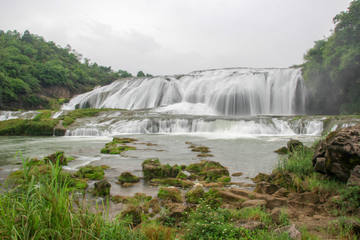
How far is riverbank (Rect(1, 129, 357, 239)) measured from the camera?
2.56 meters

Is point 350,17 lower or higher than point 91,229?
higher

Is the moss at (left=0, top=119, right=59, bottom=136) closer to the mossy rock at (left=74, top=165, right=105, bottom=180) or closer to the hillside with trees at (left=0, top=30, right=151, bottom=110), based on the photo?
the mossy rock at (left=74, top=165, right=105, bottom=180)

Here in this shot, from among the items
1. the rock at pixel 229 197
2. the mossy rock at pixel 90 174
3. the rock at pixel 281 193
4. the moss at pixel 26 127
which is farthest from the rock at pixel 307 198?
the moss at pixel 26 127

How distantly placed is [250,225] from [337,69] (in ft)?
104

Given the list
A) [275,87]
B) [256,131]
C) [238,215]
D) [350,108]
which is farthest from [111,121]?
[350,108]

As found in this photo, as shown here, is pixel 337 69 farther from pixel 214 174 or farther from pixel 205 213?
pixel 205 213

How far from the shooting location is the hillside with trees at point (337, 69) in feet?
90.4

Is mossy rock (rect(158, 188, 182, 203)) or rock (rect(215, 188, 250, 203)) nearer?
rock (rect(215, 188, 250, 203))

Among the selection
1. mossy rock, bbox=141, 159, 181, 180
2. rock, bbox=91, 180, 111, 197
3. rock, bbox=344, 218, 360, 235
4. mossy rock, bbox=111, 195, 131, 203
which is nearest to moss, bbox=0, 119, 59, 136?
mossy rock, bbox=141, 159, 181, 180

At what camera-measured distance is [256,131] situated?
20.8 metres

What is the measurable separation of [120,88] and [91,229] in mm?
44798

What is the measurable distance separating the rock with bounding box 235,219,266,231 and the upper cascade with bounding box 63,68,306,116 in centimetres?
2981

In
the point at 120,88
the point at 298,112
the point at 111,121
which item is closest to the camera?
the point at 111,121

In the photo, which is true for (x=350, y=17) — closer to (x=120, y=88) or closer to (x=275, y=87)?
(x=275, y=87)
